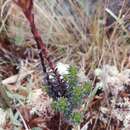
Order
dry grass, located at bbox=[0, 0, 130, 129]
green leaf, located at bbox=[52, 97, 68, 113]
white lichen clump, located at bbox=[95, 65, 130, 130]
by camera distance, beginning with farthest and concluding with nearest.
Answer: dry grass, located at bbox=[0, 0, 130, 129] → white lichen clump, located at bbox=[95, 65, 130, 130] → green leaf, located at bbox=[52, 97, 68, 113]

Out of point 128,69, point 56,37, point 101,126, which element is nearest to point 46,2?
point 56,37

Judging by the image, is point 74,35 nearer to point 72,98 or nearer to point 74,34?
point 74,34

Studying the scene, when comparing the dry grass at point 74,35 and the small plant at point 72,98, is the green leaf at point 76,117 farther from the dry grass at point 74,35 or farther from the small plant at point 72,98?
the dry grass at point 74,35

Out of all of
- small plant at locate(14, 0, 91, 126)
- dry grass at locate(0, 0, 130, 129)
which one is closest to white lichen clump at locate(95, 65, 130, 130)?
dry grass at locate(0, 0, 130, 129)

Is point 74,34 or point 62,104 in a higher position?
point 74,34

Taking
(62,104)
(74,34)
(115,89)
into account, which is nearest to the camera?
(62,104)

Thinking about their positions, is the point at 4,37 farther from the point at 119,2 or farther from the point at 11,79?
the point at 119,2

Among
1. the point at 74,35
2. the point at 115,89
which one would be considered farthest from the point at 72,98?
the point at 74,35

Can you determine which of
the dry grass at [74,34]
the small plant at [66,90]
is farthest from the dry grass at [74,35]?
the small plant at [66,90]

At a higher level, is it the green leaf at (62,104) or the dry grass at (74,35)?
the dry grass at (74,35)

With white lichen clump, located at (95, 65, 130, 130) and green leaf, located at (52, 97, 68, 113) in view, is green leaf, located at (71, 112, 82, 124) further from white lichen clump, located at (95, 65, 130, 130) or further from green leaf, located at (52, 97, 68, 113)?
white lichen clump, located at (95, 65, 130, 130)

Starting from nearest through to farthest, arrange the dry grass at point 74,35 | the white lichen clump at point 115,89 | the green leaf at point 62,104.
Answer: the green leaf at point 62,104, the white lichen clump at point 115,89, the dry grass at point 74,35
